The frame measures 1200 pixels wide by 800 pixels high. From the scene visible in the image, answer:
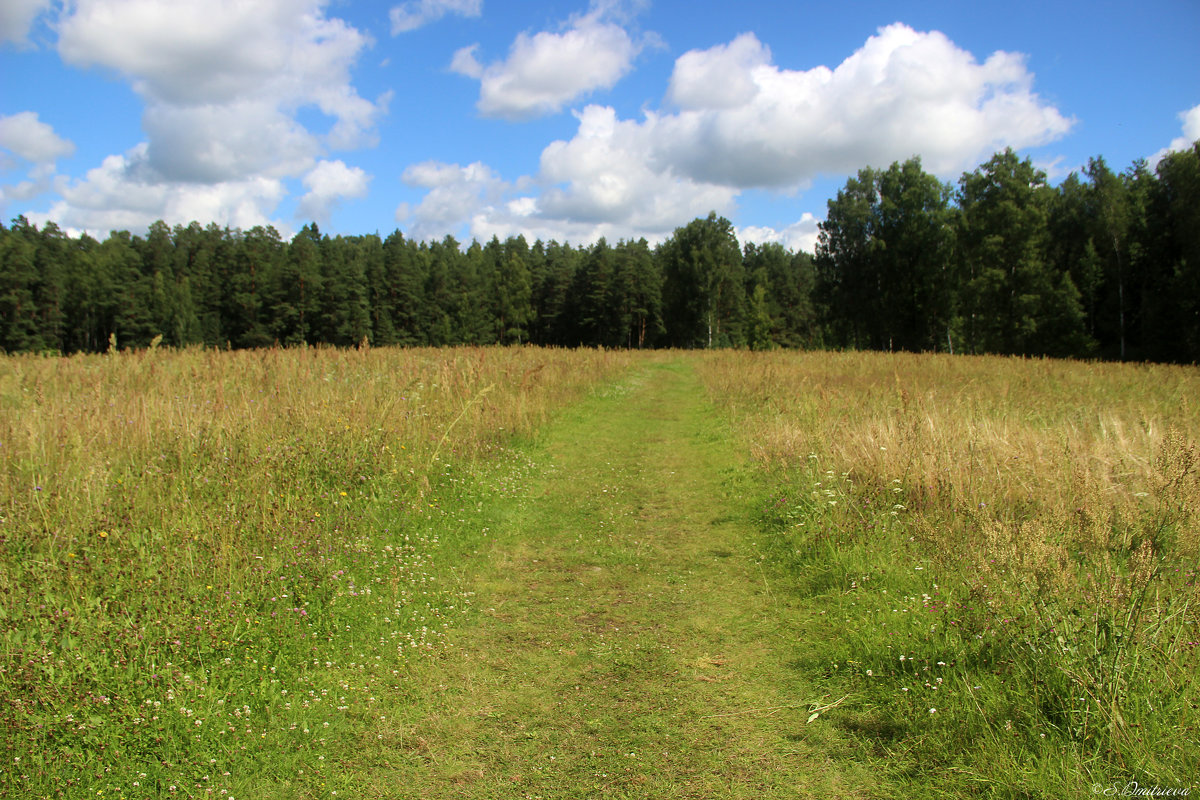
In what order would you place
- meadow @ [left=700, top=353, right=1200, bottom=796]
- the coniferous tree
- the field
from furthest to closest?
the coniferous tree < the field < meadow @ [left=700, top=353, right=1200, bottom=796]

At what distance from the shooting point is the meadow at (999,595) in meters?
2.62

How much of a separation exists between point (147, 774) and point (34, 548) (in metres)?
2.36

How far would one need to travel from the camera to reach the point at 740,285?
63.8m

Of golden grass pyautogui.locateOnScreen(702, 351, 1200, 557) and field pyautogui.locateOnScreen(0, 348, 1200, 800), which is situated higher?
golden grass pyautogui.locateOnScreen(702, 351, 1200, 557)

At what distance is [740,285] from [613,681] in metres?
63.7

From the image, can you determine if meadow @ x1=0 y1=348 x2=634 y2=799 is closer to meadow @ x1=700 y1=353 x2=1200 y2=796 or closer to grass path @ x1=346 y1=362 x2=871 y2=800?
grass path @ x1=346 y1=362 x2=871 y2=800

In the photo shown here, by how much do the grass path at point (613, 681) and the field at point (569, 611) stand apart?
0.07ft

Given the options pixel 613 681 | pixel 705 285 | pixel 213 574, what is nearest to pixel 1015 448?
pixel 613 681

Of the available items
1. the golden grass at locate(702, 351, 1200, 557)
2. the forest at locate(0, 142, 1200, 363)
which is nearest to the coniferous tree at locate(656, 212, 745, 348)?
the forest at locate(0, 142, 1200, 363)

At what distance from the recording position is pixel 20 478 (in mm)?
4719

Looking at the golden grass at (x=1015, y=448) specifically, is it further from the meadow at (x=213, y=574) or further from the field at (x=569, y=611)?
the meadow at (x=213, y=574)

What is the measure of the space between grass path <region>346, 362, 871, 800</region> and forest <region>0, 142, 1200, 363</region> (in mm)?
8038

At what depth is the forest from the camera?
3859 cm

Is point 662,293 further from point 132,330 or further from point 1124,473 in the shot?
point 1124,473
